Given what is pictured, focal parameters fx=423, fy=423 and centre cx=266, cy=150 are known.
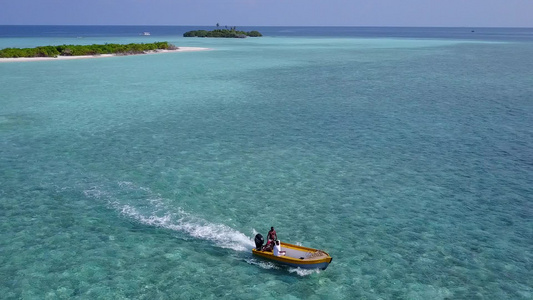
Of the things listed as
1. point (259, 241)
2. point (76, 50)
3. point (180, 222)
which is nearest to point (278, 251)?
point (259, 241)

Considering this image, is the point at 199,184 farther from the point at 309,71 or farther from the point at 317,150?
the point at 309,71

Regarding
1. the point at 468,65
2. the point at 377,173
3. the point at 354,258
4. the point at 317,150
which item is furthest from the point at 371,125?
the point at 468,65

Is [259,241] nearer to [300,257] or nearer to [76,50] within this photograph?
[300,257]

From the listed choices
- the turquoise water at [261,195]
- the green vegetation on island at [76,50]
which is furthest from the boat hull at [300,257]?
the green vegetation on island at [76,50]

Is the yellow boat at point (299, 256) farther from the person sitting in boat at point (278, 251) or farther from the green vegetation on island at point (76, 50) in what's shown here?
the green vegetation on island at point (76, 50)

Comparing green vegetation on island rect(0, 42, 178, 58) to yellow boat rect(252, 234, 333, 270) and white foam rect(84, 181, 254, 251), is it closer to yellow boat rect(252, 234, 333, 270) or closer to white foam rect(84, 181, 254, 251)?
white foam rect(84, 181, 254, 251)
